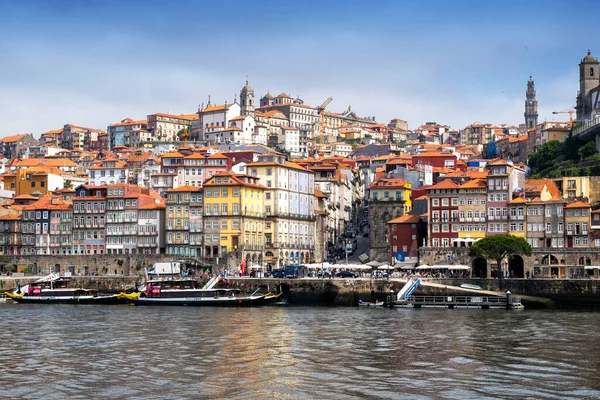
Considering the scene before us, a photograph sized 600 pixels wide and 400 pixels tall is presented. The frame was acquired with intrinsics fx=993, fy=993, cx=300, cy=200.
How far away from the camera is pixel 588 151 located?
104 m

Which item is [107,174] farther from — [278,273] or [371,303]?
[371,303]

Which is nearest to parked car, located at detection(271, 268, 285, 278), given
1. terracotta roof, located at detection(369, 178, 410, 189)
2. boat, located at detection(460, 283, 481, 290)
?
boat, located at detection(460, 283, 481, 290)

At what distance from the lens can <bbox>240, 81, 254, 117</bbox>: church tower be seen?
7466 inches

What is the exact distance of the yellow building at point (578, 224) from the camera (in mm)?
81562

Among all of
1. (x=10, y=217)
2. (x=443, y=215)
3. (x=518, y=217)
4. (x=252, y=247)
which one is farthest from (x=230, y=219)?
(x=10, y=217)

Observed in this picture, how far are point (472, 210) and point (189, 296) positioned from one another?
27362 mm

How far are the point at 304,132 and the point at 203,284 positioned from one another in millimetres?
113010

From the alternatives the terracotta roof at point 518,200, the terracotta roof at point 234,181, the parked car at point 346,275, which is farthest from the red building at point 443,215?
the terracotta roof at point 234,181

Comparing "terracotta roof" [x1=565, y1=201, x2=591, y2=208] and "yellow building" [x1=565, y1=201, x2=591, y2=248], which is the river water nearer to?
"yellow building" [x1=565, y1=201, x2=591, y2=248]

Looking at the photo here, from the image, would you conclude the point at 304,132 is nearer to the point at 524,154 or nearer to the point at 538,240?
the point at 524,154

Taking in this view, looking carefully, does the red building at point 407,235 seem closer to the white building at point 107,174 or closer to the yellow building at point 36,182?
the white building at point 107,174

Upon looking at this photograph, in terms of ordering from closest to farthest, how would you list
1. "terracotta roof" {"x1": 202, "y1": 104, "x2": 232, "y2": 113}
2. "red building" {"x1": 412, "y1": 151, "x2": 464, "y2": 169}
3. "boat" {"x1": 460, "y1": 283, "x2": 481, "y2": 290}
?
"boat" {"x1": 460, "y1": 283, "x2": 481, "y2": 290} → "red building" {"x1": 412, "y1": 151, "x2": 464, "y2": 169} → "terracotta roof" {"x1": 202, "y1": 104, "x2": 232, "y2": 113}

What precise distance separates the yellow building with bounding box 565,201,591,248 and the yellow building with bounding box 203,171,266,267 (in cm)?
2860

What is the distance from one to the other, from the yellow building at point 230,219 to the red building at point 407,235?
12.6 meters
